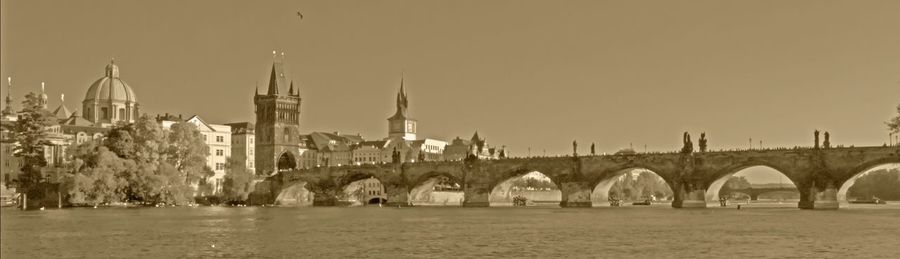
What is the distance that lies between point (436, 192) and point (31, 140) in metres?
68.6

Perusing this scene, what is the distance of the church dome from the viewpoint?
591ft

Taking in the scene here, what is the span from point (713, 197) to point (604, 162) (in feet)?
35.6

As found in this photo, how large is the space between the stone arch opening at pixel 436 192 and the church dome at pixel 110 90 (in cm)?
5595

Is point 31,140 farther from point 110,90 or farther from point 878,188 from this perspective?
point 878,188

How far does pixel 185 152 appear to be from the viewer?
11488 centimetres

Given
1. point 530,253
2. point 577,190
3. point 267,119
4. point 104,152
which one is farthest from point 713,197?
point 267,119

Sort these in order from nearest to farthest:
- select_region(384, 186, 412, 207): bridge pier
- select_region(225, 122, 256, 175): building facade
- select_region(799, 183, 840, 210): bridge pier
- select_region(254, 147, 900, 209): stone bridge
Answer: select_region(254, 147, 900, 209): stone bridge, select_region(799, 183, 840, 210): bridge pier, select_region(384, 186, 412, 207): bridge pier, select_region(225, 122, 256, 175): building facade

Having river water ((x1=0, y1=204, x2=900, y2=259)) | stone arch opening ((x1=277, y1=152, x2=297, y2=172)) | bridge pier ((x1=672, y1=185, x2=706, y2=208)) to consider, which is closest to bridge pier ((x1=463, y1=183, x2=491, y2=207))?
bridge pier ((x1=672, y1=185, x2=706, y2=208))

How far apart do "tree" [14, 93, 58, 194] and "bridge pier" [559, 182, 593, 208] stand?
50334mm

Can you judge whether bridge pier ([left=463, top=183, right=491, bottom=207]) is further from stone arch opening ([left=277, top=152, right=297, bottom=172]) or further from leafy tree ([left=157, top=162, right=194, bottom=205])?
stone arch opening ([left=277, top=152, right=297, bottom=172])

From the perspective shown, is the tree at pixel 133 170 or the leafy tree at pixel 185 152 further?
the leafy tree at pixel 185 152

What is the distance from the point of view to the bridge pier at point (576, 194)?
108 meters

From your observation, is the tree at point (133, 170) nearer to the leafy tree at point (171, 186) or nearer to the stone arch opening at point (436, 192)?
the leafy tree at point (171, 186)

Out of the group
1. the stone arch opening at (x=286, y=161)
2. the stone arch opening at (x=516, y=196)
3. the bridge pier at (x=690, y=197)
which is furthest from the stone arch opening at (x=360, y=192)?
the bridge pier at (x=690, y=197)
